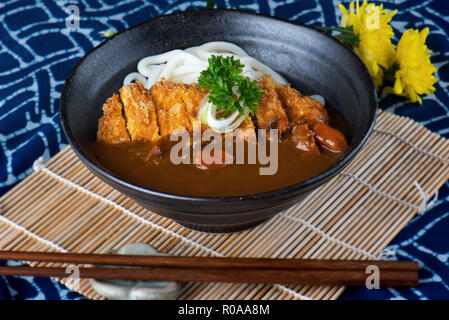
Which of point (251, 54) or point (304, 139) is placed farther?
point (251, 54)

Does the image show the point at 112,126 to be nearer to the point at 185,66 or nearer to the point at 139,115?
the point at 139,115

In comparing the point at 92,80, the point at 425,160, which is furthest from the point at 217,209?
the point at 425,160

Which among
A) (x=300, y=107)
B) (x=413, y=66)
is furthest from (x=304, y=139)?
(x=413, y=66)

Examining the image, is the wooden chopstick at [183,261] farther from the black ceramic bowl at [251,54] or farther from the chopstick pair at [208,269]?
the black ceramic bowl at [251,54]

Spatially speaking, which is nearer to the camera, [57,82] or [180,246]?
[180,246]

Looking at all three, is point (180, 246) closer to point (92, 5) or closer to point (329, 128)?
point (329, 128)

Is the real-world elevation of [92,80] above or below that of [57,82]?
above
